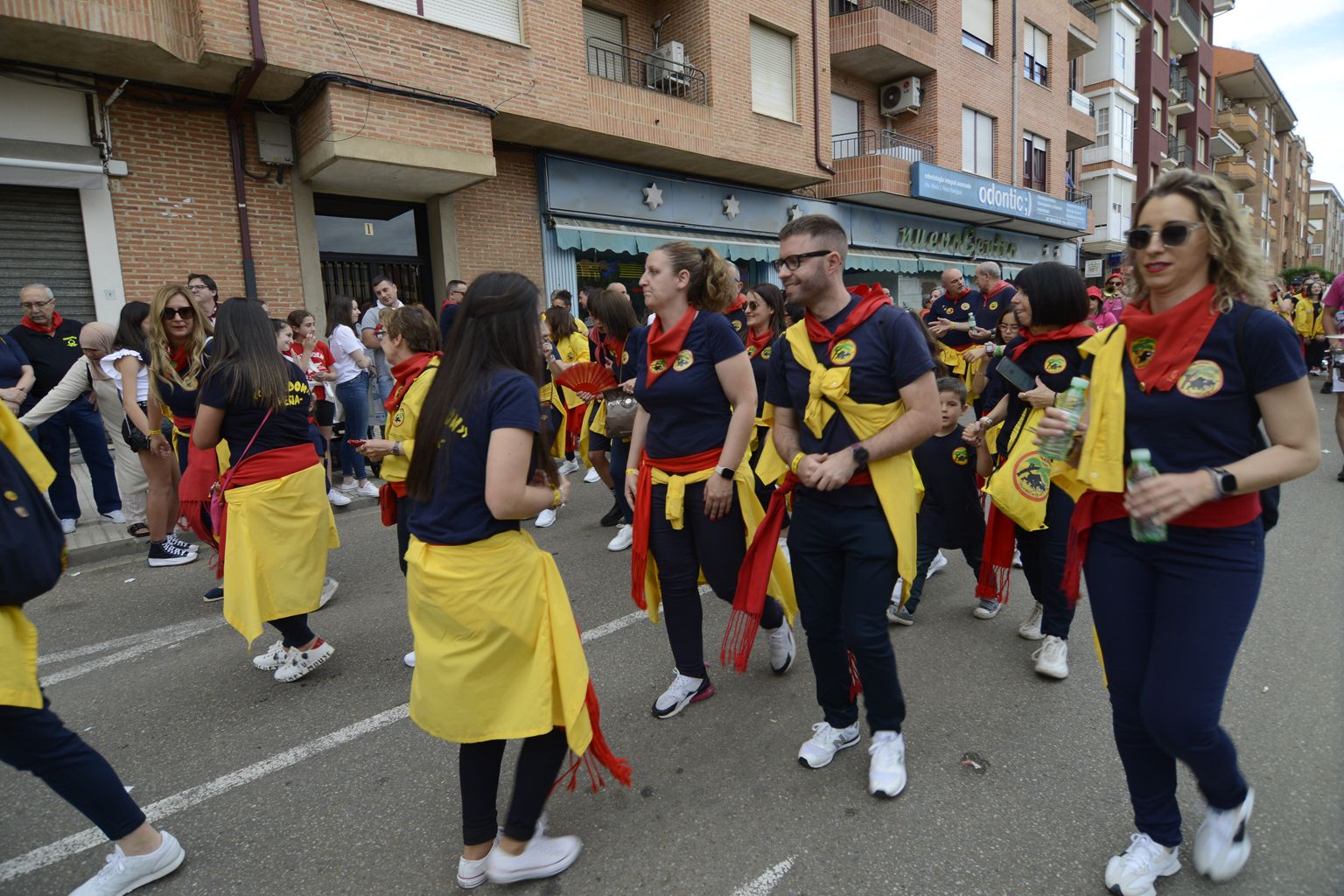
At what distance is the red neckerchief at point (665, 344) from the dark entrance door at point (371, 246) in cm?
916

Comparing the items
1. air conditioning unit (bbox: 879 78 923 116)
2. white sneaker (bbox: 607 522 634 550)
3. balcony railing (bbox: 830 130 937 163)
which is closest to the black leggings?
white sneaker (bbox: 607 522 634 550)

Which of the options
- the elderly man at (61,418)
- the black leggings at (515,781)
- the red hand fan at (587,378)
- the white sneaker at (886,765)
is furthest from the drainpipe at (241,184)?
the white sneaker at (886,765)

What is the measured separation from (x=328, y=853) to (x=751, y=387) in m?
2.24

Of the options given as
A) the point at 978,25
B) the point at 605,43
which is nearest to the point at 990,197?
the point at 978,25

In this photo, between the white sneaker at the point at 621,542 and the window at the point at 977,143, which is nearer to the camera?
the white sneaker at the point at 621,542

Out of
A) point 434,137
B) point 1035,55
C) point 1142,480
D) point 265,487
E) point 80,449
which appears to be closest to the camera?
point 1142,480

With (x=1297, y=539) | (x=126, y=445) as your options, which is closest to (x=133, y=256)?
(x=126, y=445)

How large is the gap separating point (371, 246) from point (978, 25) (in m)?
18.9

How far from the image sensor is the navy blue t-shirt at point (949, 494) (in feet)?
13.7

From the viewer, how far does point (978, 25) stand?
21797 mm

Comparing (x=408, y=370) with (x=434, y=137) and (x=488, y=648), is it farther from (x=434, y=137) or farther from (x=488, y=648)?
(x=434, y=137)

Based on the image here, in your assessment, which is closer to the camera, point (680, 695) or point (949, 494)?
point (680, 695)

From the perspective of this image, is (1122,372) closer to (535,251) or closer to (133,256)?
(133,256)

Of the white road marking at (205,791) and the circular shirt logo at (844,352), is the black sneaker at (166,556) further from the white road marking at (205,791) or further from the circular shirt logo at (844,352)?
the circular shirt logo at (844,352)
